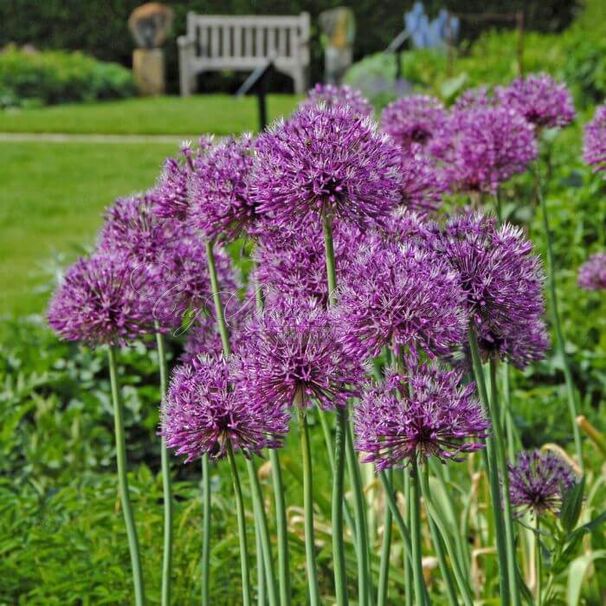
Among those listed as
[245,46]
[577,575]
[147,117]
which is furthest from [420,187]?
[245,46]

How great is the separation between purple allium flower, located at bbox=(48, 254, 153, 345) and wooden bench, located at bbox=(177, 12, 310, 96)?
57.0ft

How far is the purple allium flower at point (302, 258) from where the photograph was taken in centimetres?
163

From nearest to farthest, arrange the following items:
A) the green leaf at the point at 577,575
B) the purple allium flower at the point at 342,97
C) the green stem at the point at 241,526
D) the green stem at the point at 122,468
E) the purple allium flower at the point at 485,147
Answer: the green stem at the point at 241,526, the green stem at the point at 122,468, the green leaf at the point at 577,575, the purple allium flower at the point at 342,97, the purple allium flower at the point at 485,147

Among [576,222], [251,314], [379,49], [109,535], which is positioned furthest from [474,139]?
[379,49]

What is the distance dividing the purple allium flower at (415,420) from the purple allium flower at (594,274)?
2324mm

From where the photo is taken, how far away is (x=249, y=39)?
65.2 feet

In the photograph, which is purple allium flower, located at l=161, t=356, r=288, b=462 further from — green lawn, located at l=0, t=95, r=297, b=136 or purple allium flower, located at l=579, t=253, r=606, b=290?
green lawn, located at l=0, t=95, r=297, b=136

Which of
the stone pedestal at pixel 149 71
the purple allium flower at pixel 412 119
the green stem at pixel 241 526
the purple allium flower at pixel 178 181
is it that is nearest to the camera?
the green stem at pixel 241 526

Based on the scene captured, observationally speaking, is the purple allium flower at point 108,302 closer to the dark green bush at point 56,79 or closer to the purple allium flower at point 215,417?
the purple allium flower at point 215,417

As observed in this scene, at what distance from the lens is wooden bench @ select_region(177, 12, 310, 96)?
62.9 ft

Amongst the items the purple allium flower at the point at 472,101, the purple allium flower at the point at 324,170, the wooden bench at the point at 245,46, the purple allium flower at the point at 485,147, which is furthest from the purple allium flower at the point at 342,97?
the wooden bench at the point at 245,46

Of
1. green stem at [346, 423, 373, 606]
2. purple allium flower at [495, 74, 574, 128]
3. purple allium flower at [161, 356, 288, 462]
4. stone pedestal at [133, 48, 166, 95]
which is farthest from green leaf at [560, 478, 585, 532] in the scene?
stone pedestal at [133, 48, 166, 95]

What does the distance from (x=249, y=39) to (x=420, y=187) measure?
720 inches

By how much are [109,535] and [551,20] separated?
1930 cm
